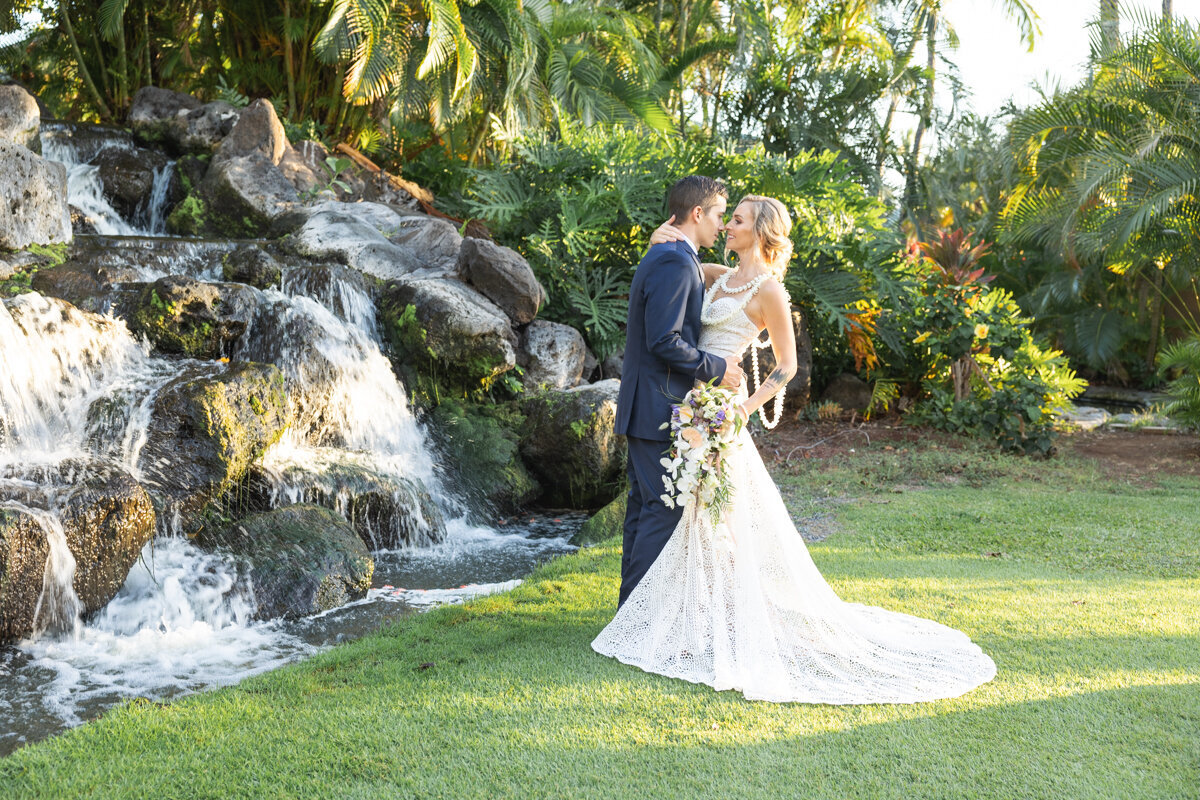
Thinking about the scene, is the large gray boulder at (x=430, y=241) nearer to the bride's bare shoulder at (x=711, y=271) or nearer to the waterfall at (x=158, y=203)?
the waterfall at (x=158, y=203)

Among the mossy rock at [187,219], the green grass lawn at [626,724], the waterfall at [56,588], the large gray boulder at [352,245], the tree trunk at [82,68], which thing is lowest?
the green grass lawn at [626,724]

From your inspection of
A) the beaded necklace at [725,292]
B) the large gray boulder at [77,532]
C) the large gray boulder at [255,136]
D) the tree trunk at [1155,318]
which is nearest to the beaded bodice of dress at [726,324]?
the beaded necklace at [725,292]

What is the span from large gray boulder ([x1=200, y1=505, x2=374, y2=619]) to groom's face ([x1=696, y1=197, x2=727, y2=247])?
3436mm

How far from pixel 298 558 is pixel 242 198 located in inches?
314

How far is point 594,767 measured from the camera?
3.27 meters

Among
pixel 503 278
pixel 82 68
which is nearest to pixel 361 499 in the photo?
pixel 503 278

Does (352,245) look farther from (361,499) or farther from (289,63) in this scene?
(289,63)

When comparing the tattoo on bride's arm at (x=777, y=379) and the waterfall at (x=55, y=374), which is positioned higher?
the waterfall at (x=55, y=374)

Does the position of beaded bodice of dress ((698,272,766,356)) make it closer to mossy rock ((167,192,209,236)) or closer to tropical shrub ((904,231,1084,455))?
tropical shrub ((904,231,1084,455))

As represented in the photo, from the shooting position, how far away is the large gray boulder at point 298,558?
5816mm

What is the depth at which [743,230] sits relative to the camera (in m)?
4.35

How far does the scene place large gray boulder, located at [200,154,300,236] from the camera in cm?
1239

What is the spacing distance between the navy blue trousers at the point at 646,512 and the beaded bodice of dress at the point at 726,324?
0.54 metres

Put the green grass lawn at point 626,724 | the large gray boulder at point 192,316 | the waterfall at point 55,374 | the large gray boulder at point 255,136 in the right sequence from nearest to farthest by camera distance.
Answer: the green grass lawn at point 626,724, the waterfall at point 55,374, the large gray boulder at point 192,316, the large gray boulder at point 255,136
